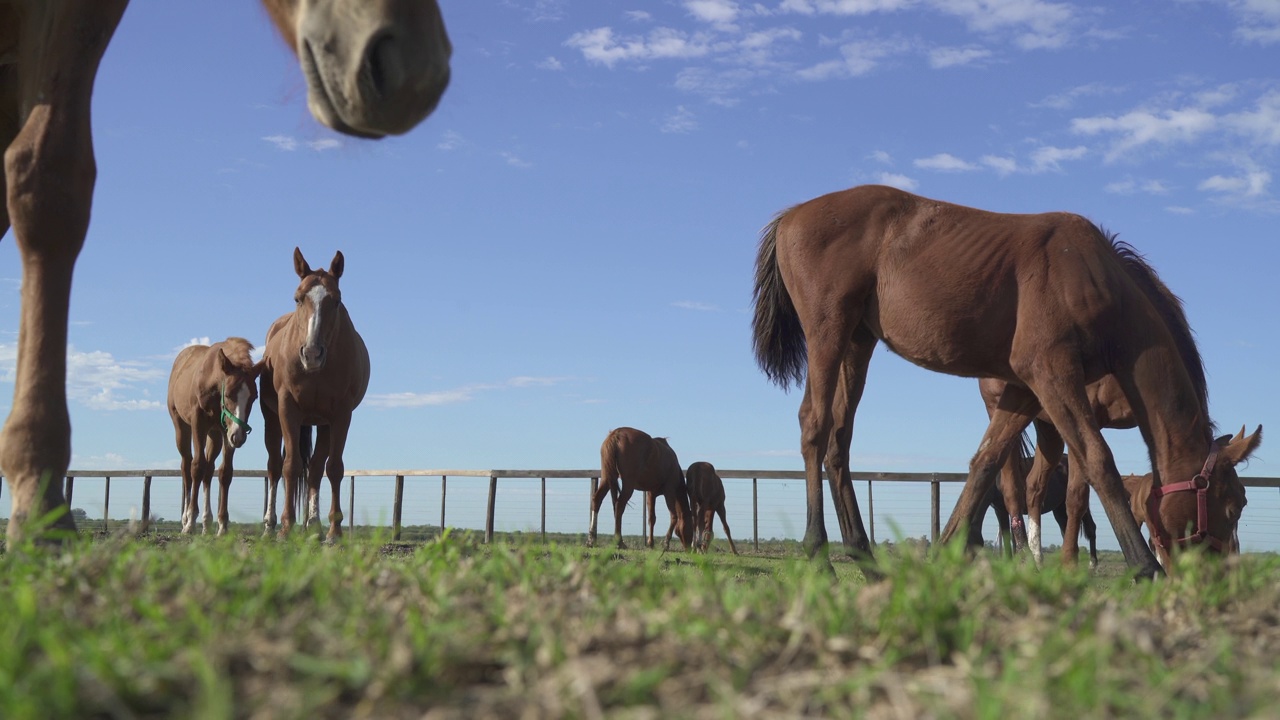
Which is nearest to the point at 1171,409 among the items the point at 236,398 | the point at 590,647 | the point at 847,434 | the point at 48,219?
the point at 847,434

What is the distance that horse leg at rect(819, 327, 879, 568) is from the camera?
538 cm

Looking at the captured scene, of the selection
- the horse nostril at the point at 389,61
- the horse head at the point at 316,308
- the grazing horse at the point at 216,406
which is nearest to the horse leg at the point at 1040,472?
the horse head at the point at 316,308

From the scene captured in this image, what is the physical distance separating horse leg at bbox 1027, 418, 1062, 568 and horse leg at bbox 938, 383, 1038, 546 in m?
2.66

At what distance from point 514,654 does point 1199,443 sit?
17.3ft

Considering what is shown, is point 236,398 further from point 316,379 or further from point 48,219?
point 48,219

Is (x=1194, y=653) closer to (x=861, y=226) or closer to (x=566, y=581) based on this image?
(x=566, y=581)

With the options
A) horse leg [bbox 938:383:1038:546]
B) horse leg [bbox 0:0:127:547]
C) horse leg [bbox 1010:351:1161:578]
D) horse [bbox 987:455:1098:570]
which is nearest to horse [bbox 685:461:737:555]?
horse [bbox 987:455:1098:570]

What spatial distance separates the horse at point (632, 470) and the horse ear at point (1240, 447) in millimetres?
14039

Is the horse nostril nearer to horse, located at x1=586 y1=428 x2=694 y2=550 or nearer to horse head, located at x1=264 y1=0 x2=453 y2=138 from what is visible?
horse head, located at x1=264 y1=0 x2=453 y2=138

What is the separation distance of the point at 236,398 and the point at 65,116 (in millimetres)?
9933

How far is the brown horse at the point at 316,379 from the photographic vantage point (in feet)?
32.9

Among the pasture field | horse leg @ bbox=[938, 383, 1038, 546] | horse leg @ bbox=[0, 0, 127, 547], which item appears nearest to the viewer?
the pasture field

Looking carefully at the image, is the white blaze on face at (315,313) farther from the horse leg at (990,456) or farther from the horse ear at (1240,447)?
the horse ear at (1240,447)

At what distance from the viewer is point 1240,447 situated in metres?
5.71
